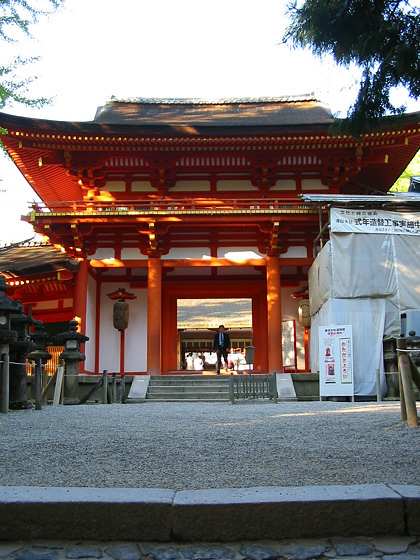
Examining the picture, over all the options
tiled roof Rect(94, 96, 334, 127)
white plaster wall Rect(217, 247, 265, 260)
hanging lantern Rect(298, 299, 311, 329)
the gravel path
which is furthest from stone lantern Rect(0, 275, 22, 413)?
tiled roof Rect(94, 96, 334, 127)

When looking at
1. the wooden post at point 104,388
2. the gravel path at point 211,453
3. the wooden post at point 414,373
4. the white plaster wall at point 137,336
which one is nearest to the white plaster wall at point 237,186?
the white plaster wall at point 137,336

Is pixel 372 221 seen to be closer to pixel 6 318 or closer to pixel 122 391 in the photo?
pixel 122 391

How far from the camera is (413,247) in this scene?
14672mm

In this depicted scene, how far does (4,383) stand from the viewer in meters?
8.22

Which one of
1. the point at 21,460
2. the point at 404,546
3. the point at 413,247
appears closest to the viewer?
the point at 404,546

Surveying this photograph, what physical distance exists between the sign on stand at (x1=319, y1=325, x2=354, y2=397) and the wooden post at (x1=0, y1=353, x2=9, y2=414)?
24.8ft

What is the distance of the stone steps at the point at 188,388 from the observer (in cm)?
1353

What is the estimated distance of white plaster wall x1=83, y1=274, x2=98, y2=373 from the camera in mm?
16969

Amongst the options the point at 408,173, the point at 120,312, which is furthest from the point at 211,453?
the point at 408,173

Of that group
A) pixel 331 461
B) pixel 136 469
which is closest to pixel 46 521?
pixel 136 469

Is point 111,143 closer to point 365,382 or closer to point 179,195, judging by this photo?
point 179,195

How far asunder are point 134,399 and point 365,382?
5.58 meters

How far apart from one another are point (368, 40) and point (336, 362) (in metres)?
9.31

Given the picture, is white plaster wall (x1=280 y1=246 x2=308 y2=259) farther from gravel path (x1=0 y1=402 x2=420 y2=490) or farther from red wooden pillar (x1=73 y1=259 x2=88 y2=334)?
gravel path (x1=0 y1=402 x2=420 y2=490)
